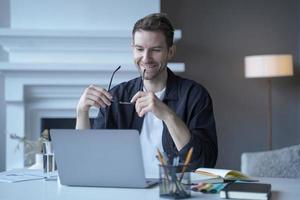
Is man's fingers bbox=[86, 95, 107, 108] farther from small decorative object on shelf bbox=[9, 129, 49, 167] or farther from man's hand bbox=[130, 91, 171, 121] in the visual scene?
small decorative object on shelf bbox=[9, 129, 49, 167]

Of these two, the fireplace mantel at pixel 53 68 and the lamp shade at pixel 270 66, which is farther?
the lamp shade at pixel 270 66

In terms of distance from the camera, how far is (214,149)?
1562mm

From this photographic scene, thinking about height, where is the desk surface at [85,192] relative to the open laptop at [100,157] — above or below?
below

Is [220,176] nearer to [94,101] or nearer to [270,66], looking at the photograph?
[94,101]

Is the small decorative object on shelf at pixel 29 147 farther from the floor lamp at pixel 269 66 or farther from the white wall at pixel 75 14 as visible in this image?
the floor lamp at pixel 269 66

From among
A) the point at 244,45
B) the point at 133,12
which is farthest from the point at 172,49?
the point at 244,45

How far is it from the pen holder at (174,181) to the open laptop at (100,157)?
8 centimetres

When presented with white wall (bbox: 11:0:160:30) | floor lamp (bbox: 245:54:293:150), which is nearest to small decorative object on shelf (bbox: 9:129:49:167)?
white wall (bbox: 11:0:160:30)

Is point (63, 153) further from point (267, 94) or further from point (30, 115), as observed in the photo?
point (267, 94)

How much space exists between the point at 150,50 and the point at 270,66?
1.86 m

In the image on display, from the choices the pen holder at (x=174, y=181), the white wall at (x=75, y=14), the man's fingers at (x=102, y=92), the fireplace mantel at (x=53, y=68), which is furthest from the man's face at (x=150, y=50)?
the white wall at (x=75, y=14)

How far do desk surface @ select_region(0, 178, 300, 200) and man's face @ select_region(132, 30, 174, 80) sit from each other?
0.59m

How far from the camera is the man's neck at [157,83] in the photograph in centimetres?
177

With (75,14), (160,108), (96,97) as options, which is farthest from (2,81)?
(160,108)
